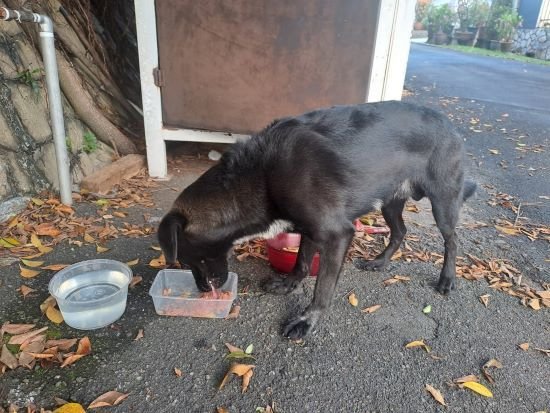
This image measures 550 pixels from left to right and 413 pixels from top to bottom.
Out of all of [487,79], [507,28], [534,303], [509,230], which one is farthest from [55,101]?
[507,28]

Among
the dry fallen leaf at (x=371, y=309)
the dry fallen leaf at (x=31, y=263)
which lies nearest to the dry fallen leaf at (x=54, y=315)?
the dry fallen leaf at (x=31, y=263)

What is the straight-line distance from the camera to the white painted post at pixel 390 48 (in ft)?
12.7

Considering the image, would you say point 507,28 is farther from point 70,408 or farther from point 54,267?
point 70,408

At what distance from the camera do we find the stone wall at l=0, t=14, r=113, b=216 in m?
3.62

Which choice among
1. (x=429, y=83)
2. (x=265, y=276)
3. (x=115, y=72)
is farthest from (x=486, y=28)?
(x=265, y=276)

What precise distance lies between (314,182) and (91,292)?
1.59 meters

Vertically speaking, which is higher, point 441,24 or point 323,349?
point 441,24

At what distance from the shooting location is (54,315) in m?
2.55

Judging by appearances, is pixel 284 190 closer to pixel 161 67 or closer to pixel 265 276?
pixel 265 276

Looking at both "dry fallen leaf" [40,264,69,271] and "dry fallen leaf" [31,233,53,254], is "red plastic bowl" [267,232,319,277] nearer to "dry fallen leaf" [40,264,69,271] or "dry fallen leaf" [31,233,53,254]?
"dry fallen leaf" [40,264,69,271]

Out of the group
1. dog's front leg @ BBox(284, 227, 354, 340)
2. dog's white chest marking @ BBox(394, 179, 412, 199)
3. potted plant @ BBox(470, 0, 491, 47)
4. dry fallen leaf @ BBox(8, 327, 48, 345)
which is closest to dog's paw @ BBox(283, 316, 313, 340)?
dog's front leg @ BBox(284, 227, 354, 340)

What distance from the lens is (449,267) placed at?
3133 mm

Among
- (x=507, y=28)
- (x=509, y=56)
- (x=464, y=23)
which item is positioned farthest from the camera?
(x=464, y=23)

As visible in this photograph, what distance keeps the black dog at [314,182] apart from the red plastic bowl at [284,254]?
511mm
